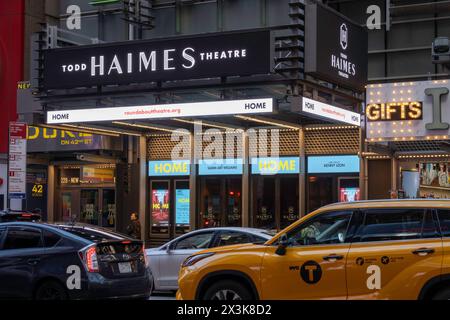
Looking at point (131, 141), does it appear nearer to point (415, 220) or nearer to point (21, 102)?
point (21, 102)

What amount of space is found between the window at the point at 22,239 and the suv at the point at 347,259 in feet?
10.6

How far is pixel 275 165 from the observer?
81.8ft

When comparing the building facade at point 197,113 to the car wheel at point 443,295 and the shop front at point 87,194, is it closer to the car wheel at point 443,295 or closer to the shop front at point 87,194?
the shop front at point 87,194

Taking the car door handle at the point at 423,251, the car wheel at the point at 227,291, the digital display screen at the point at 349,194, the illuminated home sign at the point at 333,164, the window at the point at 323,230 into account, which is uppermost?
the illuminated home sign at the point at 333,164

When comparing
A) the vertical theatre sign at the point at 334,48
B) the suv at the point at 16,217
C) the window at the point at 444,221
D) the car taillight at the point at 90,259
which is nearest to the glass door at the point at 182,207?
the vertical theatre sign at the point at 334,48

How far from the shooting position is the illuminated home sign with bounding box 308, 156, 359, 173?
Result: 23.7 metres

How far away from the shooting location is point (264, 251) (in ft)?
33.4

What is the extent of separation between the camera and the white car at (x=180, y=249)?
1508cm

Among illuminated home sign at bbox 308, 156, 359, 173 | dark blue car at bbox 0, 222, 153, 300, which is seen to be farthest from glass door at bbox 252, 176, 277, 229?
dark blue car at bbox 0, 222, 153, 300

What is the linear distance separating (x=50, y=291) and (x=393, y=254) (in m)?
5.58

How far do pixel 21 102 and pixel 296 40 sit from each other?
28.2 ft

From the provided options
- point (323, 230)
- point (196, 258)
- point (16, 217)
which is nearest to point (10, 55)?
point (16, 217)

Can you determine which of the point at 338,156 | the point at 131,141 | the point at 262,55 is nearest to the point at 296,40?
the point at 262,55
